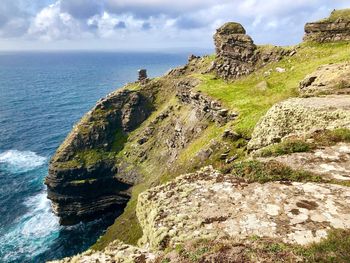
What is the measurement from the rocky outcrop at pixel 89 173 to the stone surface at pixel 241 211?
71.3 metres

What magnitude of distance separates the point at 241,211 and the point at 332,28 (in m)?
62.3

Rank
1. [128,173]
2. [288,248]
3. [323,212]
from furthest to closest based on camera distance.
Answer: [128,173], [323,212], [288,248]

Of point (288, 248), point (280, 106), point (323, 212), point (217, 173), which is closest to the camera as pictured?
point (288, 248)

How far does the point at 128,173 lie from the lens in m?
88.2

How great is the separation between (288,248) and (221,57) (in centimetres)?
7718

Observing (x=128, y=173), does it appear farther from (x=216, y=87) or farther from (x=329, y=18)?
(x=329, y=18)

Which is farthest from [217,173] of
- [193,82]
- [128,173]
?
[128,173]

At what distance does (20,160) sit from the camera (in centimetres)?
11462

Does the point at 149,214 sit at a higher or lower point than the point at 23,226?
→ higher

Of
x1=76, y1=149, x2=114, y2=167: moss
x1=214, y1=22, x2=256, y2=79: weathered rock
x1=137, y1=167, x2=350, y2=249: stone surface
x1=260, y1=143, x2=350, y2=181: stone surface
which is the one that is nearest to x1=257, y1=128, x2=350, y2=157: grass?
x1=260, y1=143, x2=350, y2=181: stone surface

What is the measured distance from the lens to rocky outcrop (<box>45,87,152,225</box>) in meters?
88.1

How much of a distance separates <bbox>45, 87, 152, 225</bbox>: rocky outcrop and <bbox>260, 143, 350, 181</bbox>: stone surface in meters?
71.1

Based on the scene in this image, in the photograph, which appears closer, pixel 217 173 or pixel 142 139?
pixel 217 173

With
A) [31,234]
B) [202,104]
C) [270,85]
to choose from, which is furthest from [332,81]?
[31,234]
